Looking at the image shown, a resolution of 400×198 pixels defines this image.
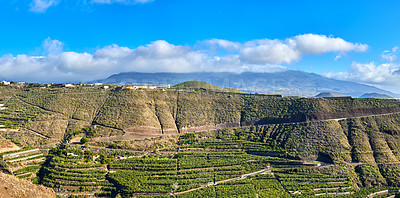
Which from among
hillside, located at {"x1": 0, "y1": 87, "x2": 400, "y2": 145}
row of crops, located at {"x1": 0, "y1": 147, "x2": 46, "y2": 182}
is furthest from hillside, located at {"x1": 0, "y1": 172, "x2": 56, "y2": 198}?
hillside, located at {"x1": 0, "y1": 87, "x2": 400, "y2": 145}

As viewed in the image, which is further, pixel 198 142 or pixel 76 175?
pixel 198 142

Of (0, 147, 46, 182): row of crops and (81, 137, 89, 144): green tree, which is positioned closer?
(0, 147, 46, 182): row of crops

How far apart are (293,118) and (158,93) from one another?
48539 mm

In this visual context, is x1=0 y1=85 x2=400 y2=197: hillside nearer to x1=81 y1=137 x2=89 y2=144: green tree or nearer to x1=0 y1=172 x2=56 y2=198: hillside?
x1=81 y1=137 x2=89 y2=144: green tree

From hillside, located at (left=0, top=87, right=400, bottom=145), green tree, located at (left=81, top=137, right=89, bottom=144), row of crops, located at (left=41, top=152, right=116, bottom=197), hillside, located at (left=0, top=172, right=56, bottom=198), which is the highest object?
hillside, located at (left=0, top=87, right=400, bottom=145)

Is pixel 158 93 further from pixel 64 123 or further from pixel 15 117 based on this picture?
pixel 15 117

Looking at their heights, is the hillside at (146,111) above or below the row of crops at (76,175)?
above

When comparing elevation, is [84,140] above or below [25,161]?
above

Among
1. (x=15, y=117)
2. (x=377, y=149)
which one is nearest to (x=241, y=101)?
(x=377, y=149)

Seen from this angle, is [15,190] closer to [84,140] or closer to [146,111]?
[84,140]

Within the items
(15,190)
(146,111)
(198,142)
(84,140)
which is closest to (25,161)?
(84,140)

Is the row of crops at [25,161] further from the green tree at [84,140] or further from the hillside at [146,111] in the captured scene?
the green tree at [84,140]

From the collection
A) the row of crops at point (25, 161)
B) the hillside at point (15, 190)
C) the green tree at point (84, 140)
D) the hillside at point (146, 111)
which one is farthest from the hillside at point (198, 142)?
→ the hillside at point (15, 190)

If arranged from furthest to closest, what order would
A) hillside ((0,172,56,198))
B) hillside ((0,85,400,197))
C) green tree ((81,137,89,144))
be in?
green tree ((81,137,89,144))
hillside ((0,85,400,197))
hillside ((0,172,56,198))
